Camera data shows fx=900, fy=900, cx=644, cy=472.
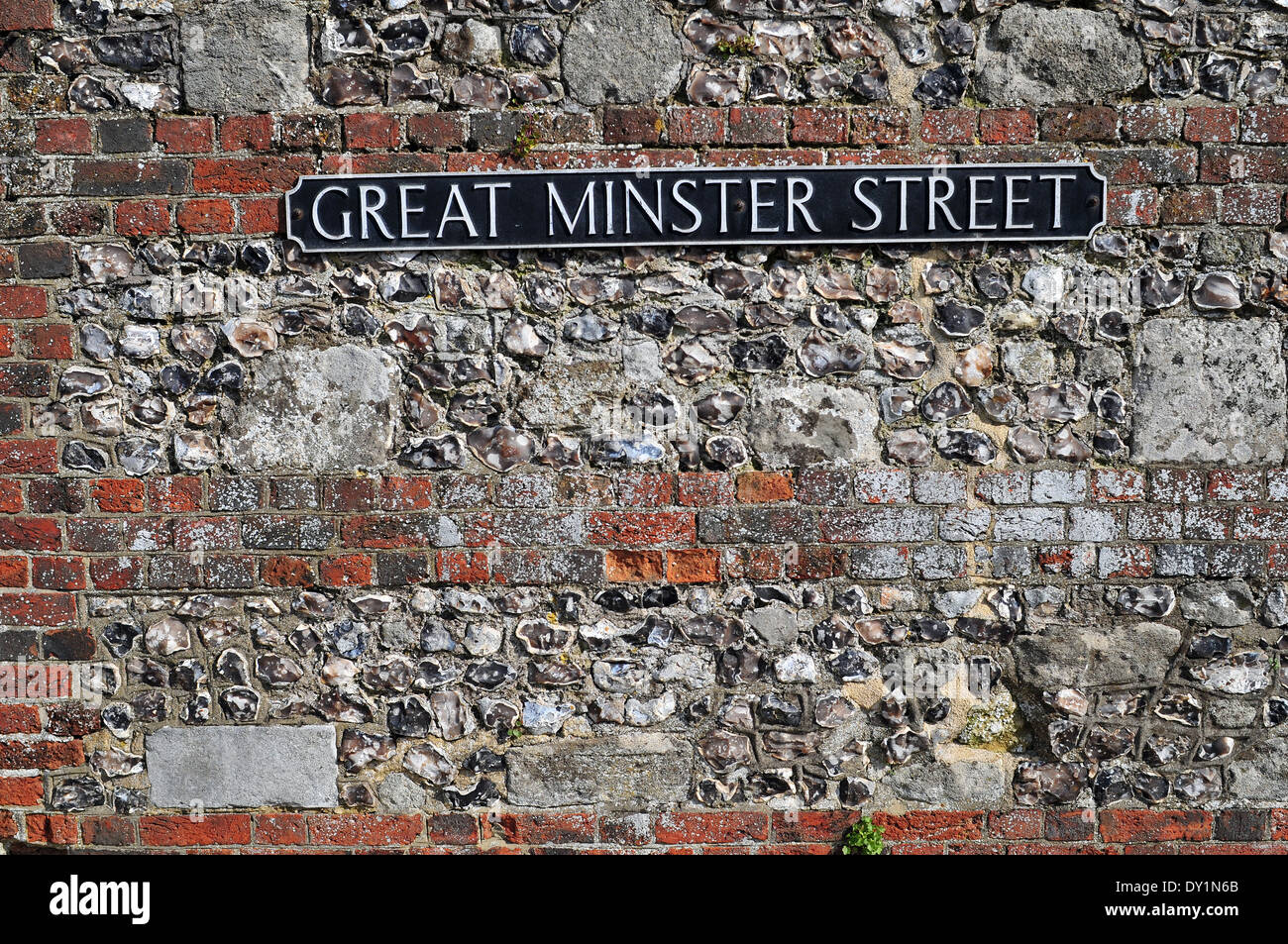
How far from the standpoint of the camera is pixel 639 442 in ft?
8.66

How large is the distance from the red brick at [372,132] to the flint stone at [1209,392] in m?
2.24

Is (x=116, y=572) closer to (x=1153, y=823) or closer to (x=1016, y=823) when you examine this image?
(x=1016, y=823)

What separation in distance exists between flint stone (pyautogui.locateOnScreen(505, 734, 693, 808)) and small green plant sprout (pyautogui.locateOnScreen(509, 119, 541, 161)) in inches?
68.1

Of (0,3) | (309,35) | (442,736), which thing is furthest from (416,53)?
(442,736)

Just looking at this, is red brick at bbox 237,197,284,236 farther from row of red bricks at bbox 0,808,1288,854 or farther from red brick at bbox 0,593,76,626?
row of red bricks at bbox 0,808,1288,854

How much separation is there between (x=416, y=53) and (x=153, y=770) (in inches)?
88.5

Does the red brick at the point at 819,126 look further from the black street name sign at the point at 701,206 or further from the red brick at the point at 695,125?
the red brick at the point at 695,125

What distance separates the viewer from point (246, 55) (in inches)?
101

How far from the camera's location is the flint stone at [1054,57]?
8.39 feet

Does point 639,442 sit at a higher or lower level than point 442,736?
higher

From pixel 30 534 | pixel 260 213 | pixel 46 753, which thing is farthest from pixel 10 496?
pixel 260 213

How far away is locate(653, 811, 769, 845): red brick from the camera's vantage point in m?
2.69

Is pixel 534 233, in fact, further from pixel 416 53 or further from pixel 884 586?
pixel 884 586

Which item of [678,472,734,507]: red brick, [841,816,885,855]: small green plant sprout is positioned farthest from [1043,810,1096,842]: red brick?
[678,472,734,507]: red brick
